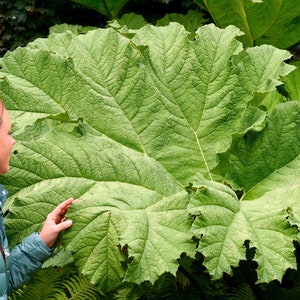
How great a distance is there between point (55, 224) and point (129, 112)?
500mm

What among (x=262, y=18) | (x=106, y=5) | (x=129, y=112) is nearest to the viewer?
(x=129, y=112)

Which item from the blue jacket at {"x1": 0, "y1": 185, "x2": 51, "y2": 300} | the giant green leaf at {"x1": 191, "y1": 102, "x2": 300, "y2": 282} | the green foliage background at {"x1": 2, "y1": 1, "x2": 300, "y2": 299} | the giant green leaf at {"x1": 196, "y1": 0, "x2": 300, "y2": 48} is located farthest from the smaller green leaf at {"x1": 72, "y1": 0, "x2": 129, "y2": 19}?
the blue jacket at {"x1": 0, "y1": 185, "x2": 51, "y2": 300}

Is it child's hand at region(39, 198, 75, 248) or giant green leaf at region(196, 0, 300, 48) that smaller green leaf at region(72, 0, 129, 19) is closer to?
giant green leaf at region(196, 0, 300, 48)

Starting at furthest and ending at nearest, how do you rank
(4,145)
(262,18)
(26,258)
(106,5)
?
1. (106,5)
2. (262,18)
3. (26,258)
4. (4,145)

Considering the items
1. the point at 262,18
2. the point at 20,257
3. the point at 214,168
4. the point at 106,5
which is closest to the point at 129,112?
the point at 214,168

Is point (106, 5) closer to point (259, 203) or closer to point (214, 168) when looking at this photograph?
point (214, 168)

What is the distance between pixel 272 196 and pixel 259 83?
15.7 inches

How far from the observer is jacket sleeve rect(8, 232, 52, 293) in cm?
201

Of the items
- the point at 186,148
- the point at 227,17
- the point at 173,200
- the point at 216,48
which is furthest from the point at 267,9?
→ the point at 173,200

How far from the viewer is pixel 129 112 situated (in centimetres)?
232

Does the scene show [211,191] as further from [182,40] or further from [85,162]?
[182,40]

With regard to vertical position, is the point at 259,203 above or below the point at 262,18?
below

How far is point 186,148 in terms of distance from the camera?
2338mm

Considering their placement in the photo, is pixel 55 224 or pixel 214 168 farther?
Answer: pixel 214 168
